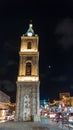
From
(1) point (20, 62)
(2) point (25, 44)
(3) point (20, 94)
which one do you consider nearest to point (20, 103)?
(3) point (20, 94)

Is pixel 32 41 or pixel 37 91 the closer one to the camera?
pixel 37 91

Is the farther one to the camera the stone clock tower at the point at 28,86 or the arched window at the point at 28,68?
the arched window at the point at 28,68

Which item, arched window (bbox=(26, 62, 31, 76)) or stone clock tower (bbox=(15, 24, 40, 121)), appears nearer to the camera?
stone clock tower (bbox=(15, 24, 40, 121))

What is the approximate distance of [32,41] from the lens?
62.8 meters

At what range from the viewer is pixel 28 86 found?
56.8 meters

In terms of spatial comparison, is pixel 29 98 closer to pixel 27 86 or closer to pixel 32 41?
pixel 27 86

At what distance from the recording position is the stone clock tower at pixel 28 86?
2154 inches

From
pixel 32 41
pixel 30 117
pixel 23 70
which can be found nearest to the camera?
pixel 30 117

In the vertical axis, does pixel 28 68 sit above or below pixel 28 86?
above

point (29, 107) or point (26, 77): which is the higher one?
point (26, 77)

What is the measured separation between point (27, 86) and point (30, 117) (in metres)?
7.17

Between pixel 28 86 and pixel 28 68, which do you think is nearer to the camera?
pixel 28 86

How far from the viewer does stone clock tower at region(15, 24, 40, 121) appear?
180 ft

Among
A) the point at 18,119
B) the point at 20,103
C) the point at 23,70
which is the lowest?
the point at 18,119
